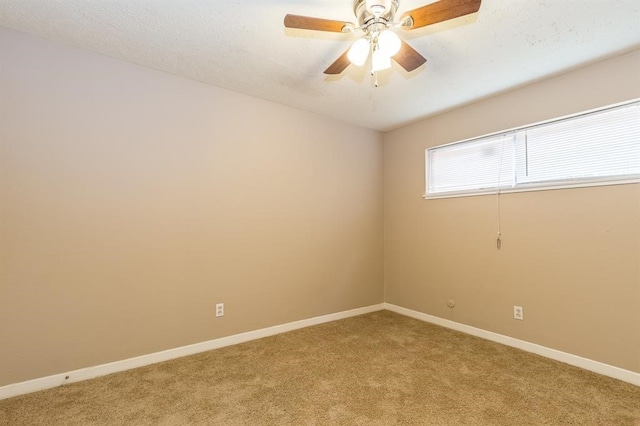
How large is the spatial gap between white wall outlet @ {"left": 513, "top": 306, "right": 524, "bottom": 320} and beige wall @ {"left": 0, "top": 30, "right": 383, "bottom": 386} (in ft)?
5.88

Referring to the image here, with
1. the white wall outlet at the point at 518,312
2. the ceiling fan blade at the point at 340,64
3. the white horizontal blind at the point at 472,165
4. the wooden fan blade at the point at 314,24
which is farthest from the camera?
the white horizontal blind at the point at 472,165

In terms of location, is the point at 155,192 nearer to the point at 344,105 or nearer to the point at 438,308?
the point at 344,105

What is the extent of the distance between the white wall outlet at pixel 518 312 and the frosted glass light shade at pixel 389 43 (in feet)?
8.13

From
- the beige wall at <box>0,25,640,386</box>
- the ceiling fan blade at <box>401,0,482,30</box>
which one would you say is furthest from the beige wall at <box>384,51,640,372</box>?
the ceiling fan blade at <box>401,0,482,30</box>

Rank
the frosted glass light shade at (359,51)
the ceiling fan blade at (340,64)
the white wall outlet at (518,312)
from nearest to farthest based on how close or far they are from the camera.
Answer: the frosted glass light shade at (359,51) → the ceiling fan blade at (340,64) → the white wall outlet at (518,312)

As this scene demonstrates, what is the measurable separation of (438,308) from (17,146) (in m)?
3.97

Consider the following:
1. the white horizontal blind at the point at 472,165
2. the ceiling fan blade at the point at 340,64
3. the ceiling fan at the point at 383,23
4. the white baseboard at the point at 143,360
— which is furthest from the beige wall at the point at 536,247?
the ceiling fan blade at the point at 340,64

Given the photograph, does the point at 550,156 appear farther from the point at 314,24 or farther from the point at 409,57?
the point at 314,24

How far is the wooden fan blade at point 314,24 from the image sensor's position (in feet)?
5.16

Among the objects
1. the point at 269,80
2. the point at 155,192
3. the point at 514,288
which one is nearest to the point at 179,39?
the point at 269,80

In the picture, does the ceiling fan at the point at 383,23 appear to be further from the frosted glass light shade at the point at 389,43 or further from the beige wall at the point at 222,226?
the beige wall at the point at 222,226

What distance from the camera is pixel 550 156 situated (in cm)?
264

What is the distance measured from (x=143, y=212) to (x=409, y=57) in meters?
2.29

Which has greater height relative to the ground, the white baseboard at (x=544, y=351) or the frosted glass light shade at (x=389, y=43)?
the frosted glass light shade at (x=389, y=43)
